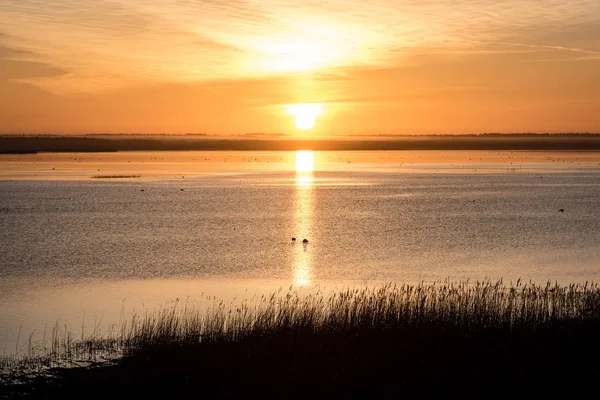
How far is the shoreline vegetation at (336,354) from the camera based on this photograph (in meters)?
14.5

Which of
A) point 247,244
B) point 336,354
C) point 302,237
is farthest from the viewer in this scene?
point 302,237

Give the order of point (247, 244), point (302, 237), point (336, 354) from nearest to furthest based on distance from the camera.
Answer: point (336, 354) → point (247, 244) → point (302, 237)

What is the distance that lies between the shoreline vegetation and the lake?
3584 millimetres

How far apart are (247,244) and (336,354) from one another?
85.4 feet

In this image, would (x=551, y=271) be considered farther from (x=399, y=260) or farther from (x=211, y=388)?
(x=211, y=388)

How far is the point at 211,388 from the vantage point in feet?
47.2

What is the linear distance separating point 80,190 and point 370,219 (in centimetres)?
4006

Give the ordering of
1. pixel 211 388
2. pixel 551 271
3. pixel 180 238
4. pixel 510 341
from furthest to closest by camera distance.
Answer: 1. pixel 180 238
2. pixel 551 271
3. pixel 510 341
4. pixel 211 388

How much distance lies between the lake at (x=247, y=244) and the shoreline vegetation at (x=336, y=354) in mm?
3584

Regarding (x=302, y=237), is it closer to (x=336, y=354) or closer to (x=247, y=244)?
(x=247, y=244)


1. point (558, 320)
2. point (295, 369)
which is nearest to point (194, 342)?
point (295, 369)

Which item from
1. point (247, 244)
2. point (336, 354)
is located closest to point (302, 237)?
point (247, 244)

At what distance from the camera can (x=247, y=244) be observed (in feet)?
138

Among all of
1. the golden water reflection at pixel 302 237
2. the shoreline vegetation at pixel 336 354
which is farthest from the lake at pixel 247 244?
the shoreline vegetation at pixel 336 354
